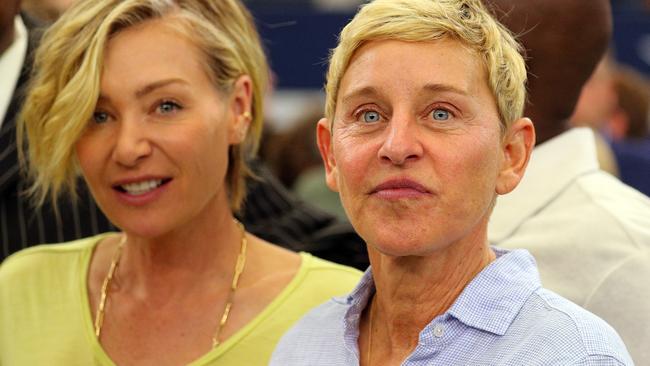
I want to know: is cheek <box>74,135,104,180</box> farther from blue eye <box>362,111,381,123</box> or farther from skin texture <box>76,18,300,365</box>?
blue eye <box>362,111,381,123</box>

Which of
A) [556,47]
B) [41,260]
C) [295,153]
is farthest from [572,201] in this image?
[295,153]

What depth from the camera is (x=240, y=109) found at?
3.09m

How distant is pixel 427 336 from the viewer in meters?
2.14

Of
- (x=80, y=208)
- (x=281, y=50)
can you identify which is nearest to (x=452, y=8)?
(x=80, y=208)

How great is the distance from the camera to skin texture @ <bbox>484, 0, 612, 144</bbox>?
2.93 meters

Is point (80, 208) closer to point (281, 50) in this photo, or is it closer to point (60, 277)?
point (60, 277)

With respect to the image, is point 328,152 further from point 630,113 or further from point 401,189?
point 630,113

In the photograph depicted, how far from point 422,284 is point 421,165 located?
0.79 feet

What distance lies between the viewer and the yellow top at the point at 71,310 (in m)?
2.88

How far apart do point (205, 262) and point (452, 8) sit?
114 cm

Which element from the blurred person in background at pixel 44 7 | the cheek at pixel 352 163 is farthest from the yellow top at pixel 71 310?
the blurred person in background at pixel 44 7

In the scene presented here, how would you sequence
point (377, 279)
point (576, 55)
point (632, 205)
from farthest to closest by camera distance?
1. point (576, 55)
2. point (632, 205)
3. point (377, 279)

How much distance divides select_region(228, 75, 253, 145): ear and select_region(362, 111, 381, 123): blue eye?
0.87m

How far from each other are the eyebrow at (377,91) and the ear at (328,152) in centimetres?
16
